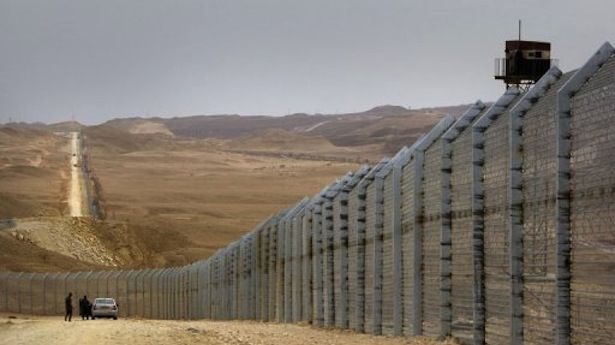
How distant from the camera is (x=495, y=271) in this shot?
15.1m

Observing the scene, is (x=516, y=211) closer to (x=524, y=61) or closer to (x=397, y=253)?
(x=397, y=253)

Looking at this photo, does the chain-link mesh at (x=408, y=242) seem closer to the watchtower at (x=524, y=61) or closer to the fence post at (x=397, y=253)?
the fence post at (x=397, y=253)

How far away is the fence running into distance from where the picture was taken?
11836 millimetres

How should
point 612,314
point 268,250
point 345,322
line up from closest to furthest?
point 612,314
point 345,322
point 268,250

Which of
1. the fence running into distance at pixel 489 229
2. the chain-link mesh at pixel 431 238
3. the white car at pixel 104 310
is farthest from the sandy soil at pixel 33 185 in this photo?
the chain-link mesh at pixel 431 238

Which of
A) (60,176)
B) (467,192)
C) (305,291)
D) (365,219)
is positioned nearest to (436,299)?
(467,192)

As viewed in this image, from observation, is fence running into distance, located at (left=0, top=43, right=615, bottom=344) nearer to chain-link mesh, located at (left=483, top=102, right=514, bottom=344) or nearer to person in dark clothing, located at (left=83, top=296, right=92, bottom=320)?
chain-link mesh, located at (left=483, top=102, right=514, bottom=344)

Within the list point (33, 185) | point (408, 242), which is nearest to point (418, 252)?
Result: point (408, 242)

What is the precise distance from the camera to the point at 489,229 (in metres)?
15.3

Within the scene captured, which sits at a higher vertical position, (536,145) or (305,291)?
(536,145)

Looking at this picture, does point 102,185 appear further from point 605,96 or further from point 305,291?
point 605,96

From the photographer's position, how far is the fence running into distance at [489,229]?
466 inches

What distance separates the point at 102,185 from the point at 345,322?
143490 mm

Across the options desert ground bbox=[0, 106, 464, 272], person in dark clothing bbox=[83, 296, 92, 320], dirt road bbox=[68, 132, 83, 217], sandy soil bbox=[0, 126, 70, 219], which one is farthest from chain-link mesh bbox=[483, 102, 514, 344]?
dirt road bbox=[68, 132, 83, 217]
